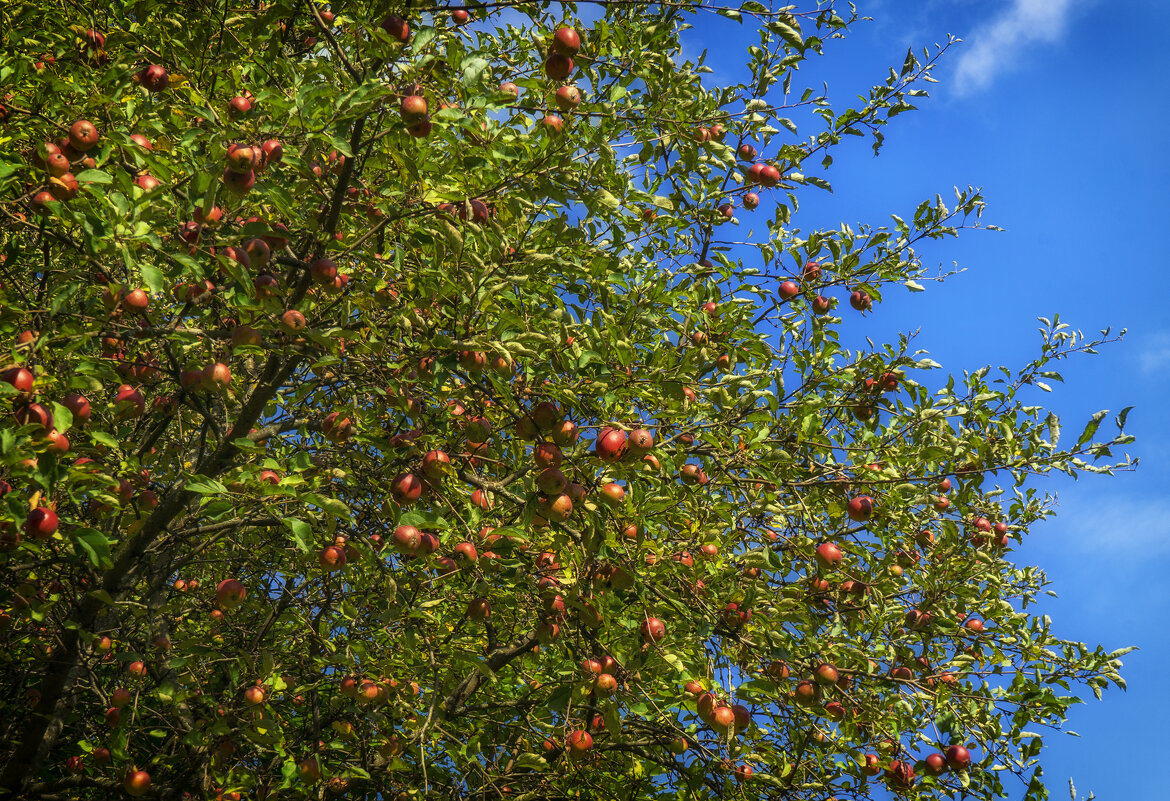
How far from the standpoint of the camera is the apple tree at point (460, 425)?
3.28m

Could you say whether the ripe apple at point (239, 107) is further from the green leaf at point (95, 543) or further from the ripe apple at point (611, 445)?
the ripe apple at point (611, 445)

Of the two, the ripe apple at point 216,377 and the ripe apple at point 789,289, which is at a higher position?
the ripe apple at point 789,289

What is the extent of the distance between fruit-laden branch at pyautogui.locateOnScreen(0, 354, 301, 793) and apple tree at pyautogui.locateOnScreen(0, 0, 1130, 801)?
3cm

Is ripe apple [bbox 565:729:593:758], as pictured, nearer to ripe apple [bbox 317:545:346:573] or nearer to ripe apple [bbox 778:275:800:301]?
ripe apple [bbox 317:545:346:573]

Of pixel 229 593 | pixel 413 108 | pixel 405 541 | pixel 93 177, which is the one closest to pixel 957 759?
pixel 405 541

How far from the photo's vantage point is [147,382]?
4.24 metres

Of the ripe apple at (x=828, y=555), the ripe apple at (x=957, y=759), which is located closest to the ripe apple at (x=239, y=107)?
the ripe apple at (x=828, y=555)

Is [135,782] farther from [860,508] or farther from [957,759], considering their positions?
[957,759]

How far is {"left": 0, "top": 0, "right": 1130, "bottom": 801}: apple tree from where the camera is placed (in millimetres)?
3281

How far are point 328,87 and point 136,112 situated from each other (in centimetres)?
153

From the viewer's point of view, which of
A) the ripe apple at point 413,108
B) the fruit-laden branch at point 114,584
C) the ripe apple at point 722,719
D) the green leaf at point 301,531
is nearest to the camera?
the green leaf at point 301,531

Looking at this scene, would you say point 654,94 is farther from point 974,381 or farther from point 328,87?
point 974,381

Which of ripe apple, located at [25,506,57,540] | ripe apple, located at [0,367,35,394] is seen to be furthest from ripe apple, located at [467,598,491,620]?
ripe apple, located at [0,367,35,394]

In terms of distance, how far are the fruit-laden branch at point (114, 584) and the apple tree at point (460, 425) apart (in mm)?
26
